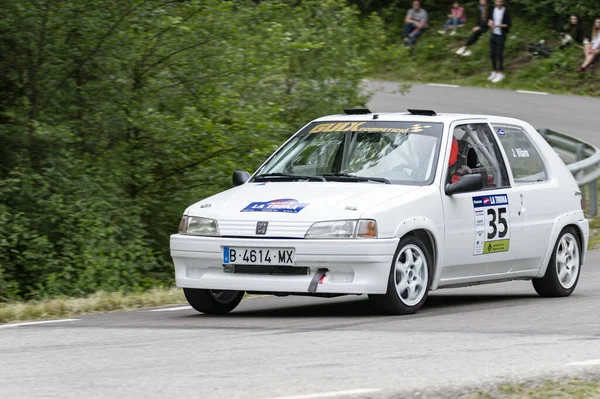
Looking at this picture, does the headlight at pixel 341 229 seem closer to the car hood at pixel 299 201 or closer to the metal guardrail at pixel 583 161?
the car hood at pixel 299 201

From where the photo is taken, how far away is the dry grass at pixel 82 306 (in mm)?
10219

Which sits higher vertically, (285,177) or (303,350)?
(285,177)

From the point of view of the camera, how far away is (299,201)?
9.55 m

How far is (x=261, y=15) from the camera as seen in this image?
17.2 m

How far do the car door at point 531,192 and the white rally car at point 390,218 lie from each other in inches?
0.6

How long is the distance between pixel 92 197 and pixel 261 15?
3.76 meters

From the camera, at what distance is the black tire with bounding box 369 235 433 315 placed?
9453mm

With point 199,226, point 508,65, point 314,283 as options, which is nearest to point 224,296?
point 199,226

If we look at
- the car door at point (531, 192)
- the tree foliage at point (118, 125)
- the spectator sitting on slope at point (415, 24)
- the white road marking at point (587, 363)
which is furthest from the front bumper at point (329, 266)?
the spectator sitting on slope at point (415, 24)

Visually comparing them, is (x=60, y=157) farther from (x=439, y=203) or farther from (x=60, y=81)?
(x=439, y=203)

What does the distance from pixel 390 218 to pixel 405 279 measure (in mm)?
525

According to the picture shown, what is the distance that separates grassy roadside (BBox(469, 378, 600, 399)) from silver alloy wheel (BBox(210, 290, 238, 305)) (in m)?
4.07

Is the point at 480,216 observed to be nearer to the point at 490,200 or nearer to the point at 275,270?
the point at 490,200

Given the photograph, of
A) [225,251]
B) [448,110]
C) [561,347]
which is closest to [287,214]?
[225,251]
